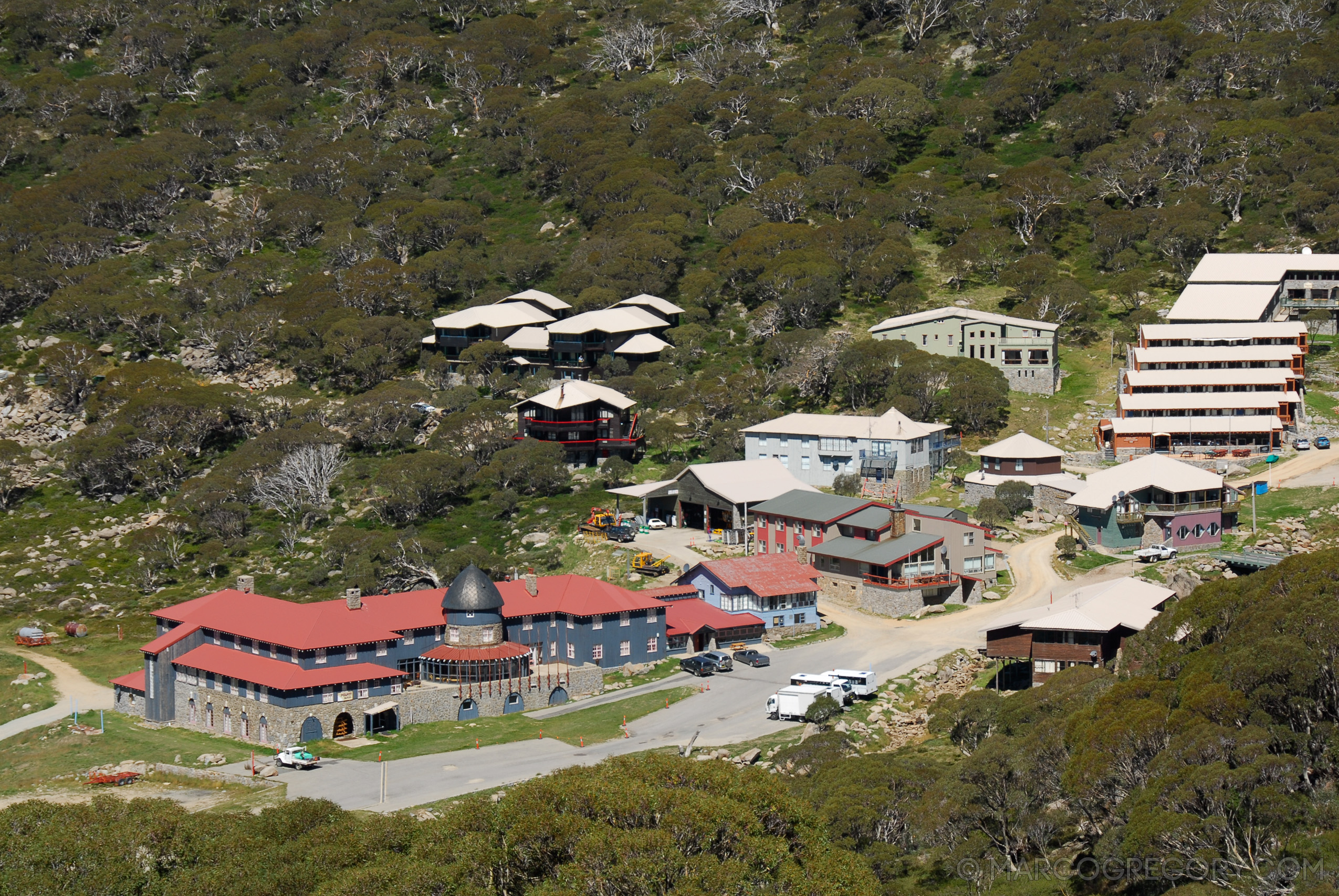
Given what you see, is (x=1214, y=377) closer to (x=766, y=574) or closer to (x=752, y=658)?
(x=766, y=574)

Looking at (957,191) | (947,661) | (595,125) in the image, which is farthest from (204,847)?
(595,125)

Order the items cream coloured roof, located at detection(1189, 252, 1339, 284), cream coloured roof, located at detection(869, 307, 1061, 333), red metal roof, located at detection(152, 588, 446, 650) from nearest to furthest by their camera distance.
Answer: red metal roof, located at detection(152, 588, 446, 650) → cream coloured roof, located at detection(869, 307, 1061, 333) → cream coloured roof, located at detection(1189, 252, 1339, 284)

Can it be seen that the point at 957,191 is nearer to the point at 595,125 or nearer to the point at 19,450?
the point at 595,125

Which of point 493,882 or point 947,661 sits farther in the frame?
point 947,661

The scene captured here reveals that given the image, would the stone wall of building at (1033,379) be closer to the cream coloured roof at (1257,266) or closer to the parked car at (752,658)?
the cream coloured roof at (1257,266)

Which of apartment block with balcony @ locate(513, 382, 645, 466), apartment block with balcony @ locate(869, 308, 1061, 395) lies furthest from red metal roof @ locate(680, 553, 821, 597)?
apartment block with balcony @ locate(869, 308, 1061, 395)

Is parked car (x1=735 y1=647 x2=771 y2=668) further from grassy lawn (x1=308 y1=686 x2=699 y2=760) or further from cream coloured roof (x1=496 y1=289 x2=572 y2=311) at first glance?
cream coloured roof (x1=496 y1=289 x2=572 y2=311)

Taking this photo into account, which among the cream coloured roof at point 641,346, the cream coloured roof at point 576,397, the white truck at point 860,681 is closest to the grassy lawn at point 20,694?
the white truck at point 860,681
